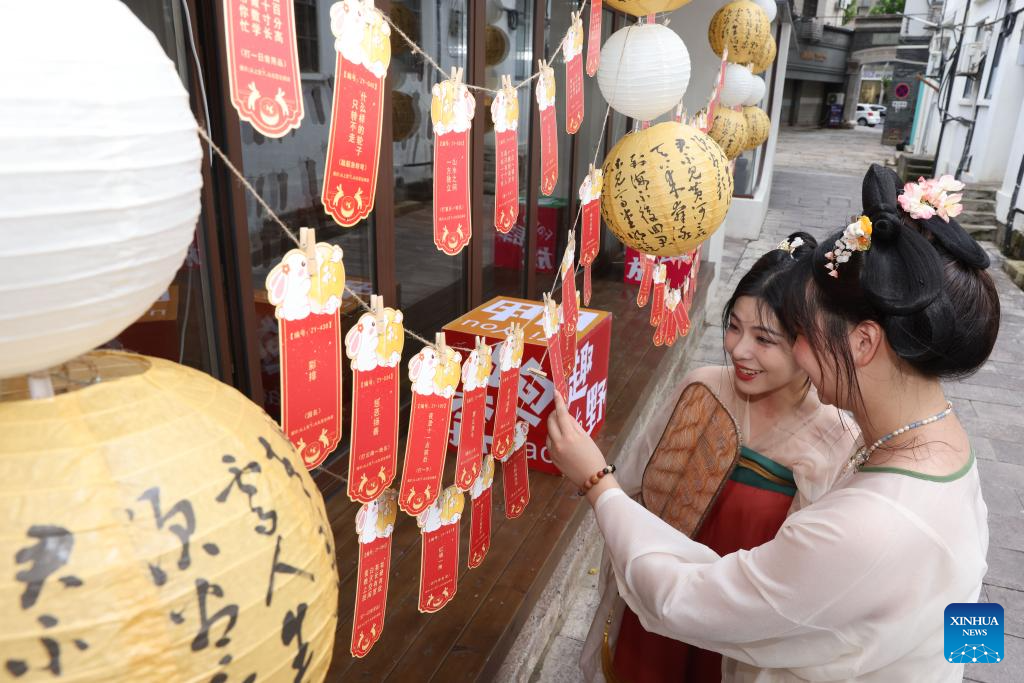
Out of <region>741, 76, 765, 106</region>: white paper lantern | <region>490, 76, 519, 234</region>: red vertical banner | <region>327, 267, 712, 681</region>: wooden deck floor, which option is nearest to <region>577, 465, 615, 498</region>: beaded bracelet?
<region>490, 76, 519, 234</region>: red vertical banner

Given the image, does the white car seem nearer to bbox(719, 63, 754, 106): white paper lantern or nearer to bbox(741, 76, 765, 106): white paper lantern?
bbox(741, 76, 765, 106): white paper lantern

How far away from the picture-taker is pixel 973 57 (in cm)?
1608

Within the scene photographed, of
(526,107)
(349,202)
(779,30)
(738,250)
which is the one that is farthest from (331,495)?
(779,30)

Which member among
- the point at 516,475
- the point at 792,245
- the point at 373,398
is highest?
the point at 792,245

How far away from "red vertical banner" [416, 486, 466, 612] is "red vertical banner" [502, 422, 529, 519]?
0.50 meters

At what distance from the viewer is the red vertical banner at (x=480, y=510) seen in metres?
2.17

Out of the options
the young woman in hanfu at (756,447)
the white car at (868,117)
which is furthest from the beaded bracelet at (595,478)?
the white car at (868,117)

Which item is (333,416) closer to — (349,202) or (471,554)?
(349,202)

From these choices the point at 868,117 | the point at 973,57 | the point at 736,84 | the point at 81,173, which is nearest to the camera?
the point at 81,173

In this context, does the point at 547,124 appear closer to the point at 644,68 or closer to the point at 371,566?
the point at 644,68

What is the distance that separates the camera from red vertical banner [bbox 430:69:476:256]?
1.61 meters

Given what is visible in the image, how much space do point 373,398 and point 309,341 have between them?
0.78 ft

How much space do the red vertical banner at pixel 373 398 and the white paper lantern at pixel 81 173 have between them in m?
0.62

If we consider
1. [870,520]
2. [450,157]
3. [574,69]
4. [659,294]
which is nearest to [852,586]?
[870,520]
